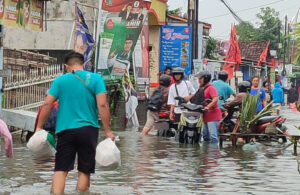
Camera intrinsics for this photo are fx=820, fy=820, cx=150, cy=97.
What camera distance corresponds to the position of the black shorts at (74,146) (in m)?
8.70

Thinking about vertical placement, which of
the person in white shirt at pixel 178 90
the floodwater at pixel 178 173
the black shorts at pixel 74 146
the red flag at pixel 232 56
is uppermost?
the red flag at pixel 232 56

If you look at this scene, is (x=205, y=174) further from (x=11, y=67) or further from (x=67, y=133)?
(x=11, y=67)

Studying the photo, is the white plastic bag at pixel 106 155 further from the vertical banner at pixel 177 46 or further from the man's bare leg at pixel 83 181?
the vertical banner at pixel 177 46

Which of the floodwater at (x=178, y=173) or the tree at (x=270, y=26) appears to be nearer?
the floodwater at (x=178, y=173)

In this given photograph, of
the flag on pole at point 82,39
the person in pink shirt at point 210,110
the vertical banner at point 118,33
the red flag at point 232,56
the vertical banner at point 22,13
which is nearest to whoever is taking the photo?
the person in pink shirt at point 210,110

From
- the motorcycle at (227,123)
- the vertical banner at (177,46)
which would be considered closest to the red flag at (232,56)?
the vertical banner at (177,46)

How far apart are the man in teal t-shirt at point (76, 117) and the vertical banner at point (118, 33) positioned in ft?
44.3

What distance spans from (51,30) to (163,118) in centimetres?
1245

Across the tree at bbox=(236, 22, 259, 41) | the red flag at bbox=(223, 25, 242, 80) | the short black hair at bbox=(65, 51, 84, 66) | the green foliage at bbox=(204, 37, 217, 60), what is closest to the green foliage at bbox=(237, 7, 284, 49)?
the tree at bbox=(236, 22, 259, 41)

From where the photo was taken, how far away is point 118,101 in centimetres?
2722

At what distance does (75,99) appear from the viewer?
8.77 metres

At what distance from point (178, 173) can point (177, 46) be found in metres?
22.1

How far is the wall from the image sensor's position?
3031cm

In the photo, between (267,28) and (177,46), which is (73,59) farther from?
(267,28)
